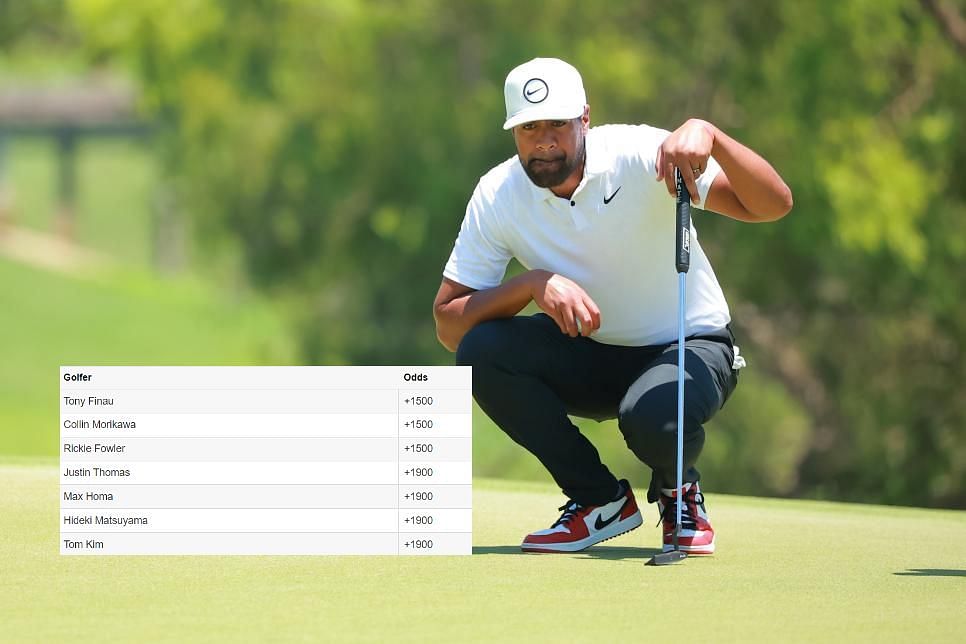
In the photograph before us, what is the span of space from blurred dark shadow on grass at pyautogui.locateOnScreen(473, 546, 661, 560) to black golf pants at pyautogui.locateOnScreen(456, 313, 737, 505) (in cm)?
13

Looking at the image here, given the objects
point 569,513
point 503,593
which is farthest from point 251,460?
point 569,513

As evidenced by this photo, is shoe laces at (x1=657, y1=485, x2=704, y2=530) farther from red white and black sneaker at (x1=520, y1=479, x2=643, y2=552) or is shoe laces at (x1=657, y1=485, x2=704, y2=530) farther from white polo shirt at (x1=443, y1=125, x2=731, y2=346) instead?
white polo shirt at (x1=443, y1=125, x2=731, y2=346)

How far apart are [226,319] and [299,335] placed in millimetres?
2875

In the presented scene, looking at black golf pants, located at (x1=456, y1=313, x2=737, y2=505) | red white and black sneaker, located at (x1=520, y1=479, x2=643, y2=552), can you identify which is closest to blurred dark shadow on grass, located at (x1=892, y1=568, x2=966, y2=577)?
black golf pants, located at (x1=456, y1=313, x2=737, y2=505)

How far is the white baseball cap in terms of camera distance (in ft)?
14.3

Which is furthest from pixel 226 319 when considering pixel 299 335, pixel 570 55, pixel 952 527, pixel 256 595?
pixel 256 595

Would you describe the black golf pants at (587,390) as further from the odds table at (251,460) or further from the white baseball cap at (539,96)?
the white baseball cap at (539,96)

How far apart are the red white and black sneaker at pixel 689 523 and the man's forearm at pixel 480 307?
0.61m

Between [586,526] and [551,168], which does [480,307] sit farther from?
[586,526]

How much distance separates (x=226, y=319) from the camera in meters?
20.2

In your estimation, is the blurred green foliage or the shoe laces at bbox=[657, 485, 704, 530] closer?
the shoe laces at bbox=[657, 485, 704, 530]

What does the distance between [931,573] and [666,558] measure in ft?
1.98

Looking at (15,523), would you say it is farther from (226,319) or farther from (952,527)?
(226,319)

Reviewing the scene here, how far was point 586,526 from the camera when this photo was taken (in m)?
4.61
